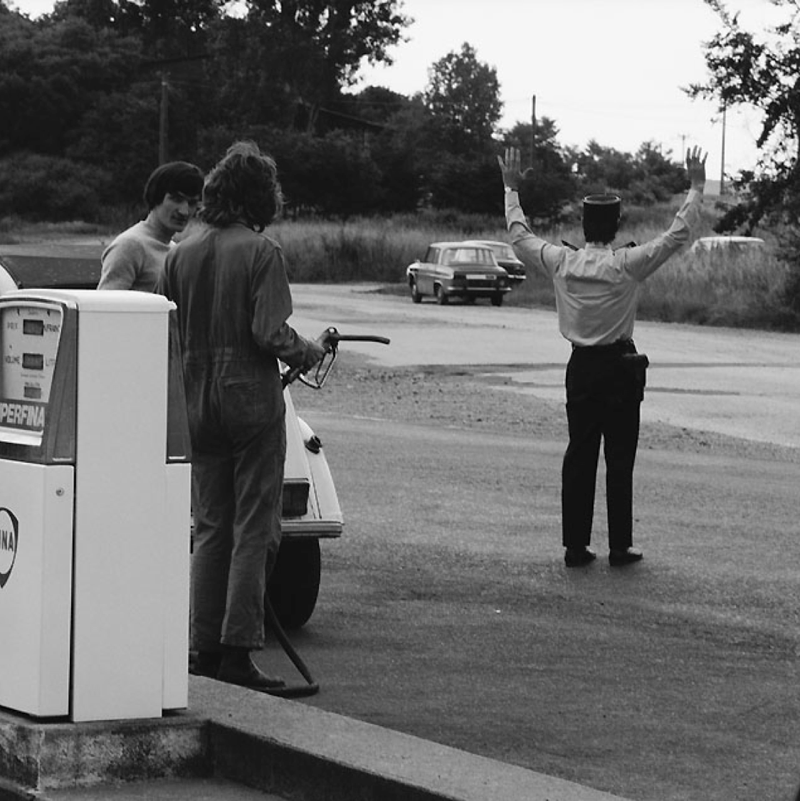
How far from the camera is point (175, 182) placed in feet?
25.3

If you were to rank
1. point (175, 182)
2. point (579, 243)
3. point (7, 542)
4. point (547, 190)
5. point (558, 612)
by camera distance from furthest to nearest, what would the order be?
point (547, 190) < point (579, 243) < point (558, 612) < point (175, 182) < point (7, 542)

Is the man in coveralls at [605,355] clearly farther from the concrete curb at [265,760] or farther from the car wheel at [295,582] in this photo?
the concrete curb at [265,760]

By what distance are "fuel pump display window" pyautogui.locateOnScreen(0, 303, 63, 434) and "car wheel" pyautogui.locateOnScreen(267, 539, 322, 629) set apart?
7.48ft

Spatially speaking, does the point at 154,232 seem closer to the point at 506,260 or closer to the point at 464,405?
the point at 464,405

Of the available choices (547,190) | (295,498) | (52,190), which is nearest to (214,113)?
(52,190)

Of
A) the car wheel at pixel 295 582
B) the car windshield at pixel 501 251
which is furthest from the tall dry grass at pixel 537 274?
the car wheel at pixel 295 582

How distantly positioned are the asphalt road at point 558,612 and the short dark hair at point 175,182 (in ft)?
6.36

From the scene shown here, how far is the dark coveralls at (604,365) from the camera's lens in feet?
30.5

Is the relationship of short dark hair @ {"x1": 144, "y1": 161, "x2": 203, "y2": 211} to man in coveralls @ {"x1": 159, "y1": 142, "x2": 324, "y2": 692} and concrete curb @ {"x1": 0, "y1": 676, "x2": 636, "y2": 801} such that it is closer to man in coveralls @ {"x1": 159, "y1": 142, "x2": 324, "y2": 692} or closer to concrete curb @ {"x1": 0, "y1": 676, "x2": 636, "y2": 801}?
man in coveralls @ {"x1": 159, "y1": 142, "x2": 324, "y2": 692}

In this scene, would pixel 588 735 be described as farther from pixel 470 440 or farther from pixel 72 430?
pixel 470 440

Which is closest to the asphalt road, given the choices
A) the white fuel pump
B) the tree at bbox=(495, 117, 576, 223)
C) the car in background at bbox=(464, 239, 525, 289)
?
the white fuel pump

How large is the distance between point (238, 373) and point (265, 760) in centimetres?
157

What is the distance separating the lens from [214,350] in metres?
6.34

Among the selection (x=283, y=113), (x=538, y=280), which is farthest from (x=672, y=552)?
(x=283, y=113)
